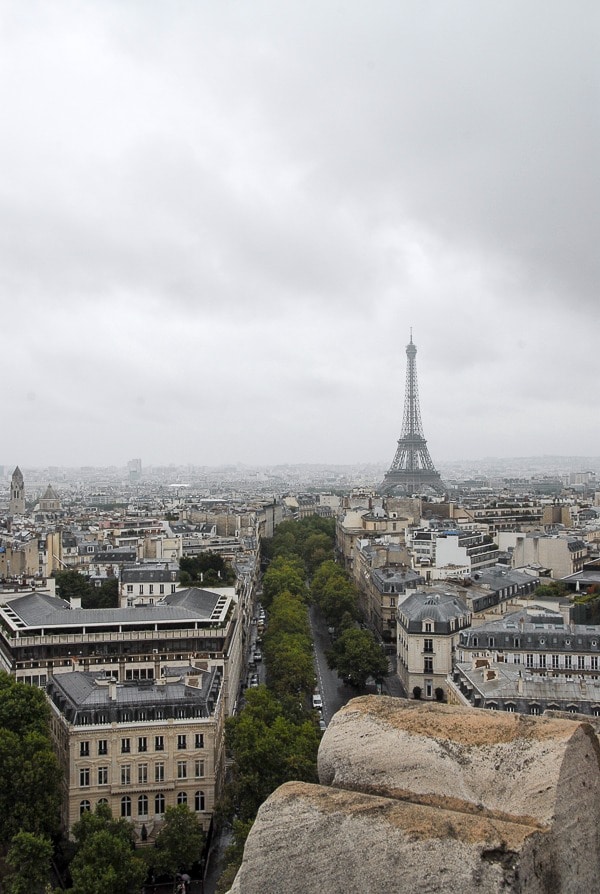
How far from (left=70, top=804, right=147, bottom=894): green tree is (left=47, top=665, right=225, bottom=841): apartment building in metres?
3.65

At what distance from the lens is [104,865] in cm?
2553

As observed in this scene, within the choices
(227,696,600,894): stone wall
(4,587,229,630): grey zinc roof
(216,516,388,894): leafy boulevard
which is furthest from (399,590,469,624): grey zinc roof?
(227,696,600,894): stone wall

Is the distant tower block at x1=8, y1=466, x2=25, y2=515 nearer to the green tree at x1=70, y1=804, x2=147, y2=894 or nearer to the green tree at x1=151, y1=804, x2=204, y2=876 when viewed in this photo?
the green tree at x1=151, y1=804, x2=204, y2=876

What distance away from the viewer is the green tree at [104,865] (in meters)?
24.8

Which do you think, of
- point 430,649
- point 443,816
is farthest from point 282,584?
point 443,816

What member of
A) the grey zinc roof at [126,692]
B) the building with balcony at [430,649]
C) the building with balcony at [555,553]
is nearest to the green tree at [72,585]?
the building with balcony at [430,649]

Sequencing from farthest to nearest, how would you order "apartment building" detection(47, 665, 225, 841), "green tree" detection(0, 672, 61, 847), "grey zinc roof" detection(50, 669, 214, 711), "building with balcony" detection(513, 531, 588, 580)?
1. "building with balcony" detection(513, 531, 588, 580)
2. "grey zinc roof" detection(50, 669, 214, 711)
3. "apartment building" detection(47, 665, 225, 841)
4. "green tree" detection(0, 672, 61, 847)

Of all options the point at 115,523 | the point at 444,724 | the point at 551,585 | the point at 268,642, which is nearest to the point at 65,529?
the point at 115,523

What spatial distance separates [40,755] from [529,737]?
943 inches

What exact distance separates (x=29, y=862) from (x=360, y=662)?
26.6m

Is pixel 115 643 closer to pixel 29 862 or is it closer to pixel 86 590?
pixel 29 862

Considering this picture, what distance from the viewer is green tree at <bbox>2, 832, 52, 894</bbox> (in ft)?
85.2

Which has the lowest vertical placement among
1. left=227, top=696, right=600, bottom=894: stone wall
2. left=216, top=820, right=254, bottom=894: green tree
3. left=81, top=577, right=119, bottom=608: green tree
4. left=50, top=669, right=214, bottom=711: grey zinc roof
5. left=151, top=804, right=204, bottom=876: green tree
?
left=151, top=804, right=204, bottom=876: green tree

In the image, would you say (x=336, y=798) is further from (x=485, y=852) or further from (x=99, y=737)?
(x=99, y=737)
